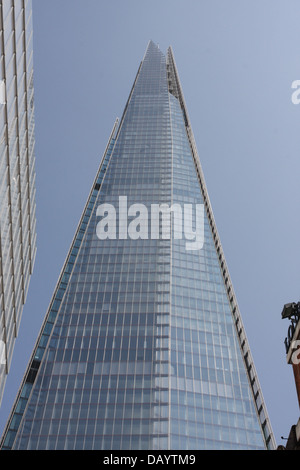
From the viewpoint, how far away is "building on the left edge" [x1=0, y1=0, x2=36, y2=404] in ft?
151

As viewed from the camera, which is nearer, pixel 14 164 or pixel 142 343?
pixel 14 164

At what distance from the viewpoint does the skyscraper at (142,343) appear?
80.3m

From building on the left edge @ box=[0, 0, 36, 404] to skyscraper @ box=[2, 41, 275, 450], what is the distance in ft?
90.9

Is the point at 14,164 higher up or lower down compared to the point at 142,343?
lower down

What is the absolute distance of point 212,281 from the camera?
379ft

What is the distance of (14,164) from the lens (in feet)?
172

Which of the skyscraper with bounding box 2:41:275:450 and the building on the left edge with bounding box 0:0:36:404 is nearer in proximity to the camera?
the building on the left edge with bounding box 0:0:36:404

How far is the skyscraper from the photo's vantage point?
8031cm

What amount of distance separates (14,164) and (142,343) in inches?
2006

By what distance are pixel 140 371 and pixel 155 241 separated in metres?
41.1

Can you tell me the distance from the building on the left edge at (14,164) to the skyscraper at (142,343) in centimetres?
2771

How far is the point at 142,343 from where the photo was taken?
94.5 metres
